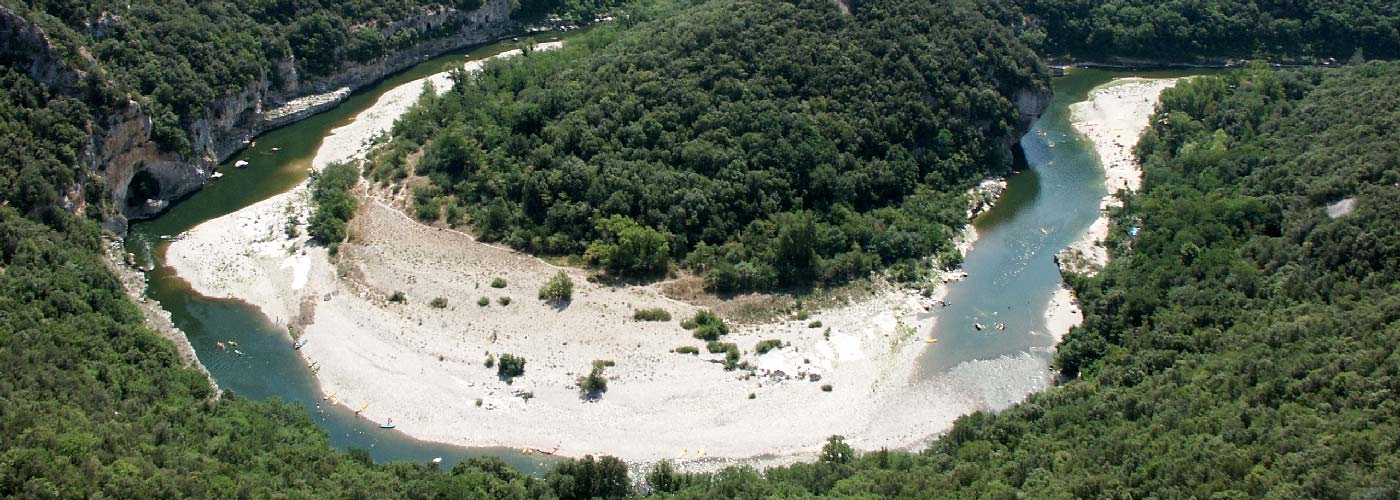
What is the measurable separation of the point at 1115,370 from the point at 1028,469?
1245 centimetres

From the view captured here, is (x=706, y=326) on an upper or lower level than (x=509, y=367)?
lower

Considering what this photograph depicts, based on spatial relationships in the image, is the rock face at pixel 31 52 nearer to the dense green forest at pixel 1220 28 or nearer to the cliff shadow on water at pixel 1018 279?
the cliff shadow on water at pixel 1018 279

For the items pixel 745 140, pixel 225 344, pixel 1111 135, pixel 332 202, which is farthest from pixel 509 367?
pixel 1111 135

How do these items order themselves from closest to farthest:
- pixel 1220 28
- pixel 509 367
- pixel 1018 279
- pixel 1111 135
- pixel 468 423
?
1. pixel 468 423
2. pixel 509 367
3. pixel 1018 279
4. pixel 1111 135
5. pixel 1220 28

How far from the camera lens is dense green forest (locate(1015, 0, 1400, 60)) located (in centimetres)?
11612

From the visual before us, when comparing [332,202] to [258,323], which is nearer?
[258,323]

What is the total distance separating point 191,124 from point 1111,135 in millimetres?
78045

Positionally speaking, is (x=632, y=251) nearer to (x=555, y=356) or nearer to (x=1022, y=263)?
(x=555, y=356)

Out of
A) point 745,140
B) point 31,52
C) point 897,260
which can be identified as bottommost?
point 897,260

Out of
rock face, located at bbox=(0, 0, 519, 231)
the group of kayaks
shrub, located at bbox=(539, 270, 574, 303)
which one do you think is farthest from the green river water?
shrub, located at bbox=(539, 270, 574, 303)

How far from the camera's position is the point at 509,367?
192 ft

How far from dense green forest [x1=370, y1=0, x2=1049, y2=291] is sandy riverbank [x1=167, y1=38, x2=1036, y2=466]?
4538 millimetres

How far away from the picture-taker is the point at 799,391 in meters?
57.8

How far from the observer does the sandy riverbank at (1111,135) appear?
73.9m
